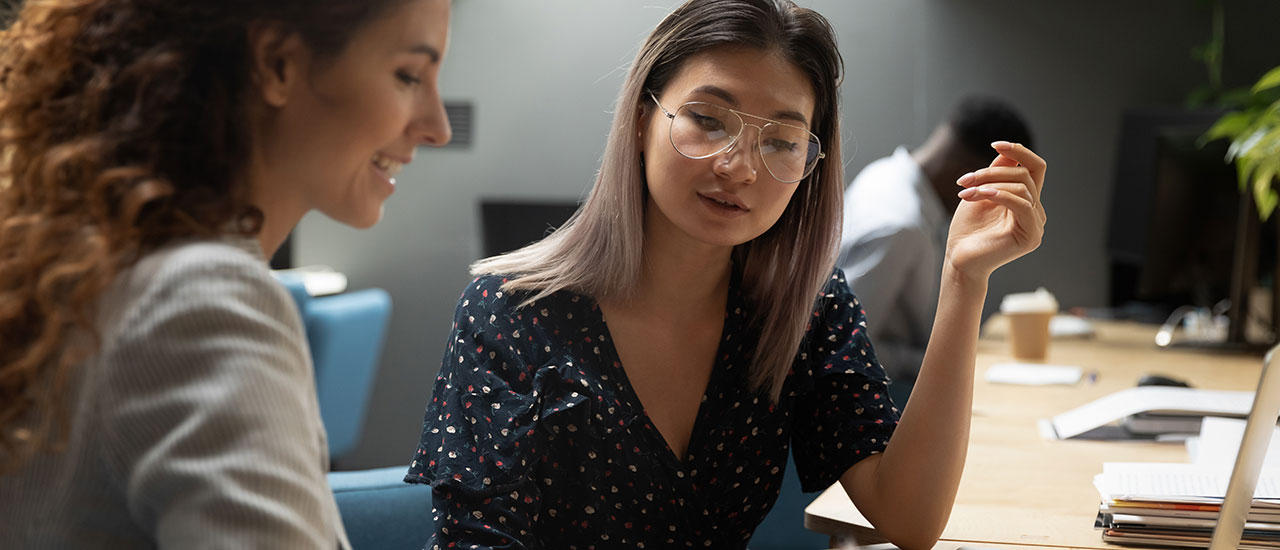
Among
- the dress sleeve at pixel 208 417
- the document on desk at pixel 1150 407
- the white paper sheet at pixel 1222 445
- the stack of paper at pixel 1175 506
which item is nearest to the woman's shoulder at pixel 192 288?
the dress sleeve at pixel 208 417

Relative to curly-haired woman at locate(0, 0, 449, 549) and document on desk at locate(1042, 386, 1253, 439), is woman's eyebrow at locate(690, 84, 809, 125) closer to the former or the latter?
curly-haired woman at locate(0, 0, 449, 549)

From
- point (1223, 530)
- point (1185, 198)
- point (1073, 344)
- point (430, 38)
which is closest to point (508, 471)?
point (430, 38)

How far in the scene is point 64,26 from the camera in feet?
2.49

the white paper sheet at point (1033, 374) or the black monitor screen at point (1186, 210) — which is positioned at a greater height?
the black monitor screen at point (1186, 210)

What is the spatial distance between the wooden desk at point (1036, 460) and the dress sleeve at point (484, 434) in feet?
1.21

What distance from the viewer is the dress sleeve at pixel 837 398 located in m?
1.41

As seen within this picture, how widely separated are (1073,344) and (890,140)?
133 cm

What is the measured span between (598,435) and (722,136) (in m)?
0.40

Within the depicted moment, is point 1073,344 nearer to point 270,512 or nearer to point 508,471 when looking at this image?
point 508,471

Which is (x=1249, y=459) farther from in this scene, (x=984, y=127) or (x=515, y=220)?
(x=515, y=220)

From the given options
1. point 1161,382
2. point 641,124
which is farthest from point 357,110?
point 1161,382

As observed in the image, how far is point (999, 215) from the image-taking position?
138cm

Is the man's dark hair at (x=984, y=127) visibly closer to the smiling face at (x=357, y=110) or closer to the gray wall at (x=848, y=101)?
the gray wall at (x=848, y=101)

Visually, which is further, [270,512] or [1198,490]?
[1198,490]
